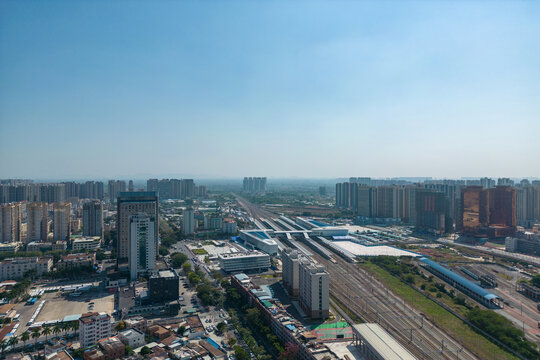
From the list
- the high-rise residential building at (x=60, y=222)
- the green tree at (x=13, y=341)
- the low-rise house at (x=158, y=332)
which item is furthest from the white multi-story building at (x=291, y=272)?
the high-rise residential building at (x=60, y=222)

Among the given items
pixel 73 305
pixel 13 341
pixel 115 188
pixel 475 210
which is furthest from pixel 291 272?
pixel 115 188

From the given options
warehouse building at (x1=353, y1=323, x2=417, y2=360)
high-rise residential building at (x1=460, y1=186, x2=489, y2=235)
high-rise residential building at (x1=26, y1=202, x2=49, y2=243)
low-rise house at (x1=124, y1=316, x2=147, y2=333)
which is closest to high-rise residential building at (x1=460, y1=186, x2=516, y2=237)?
high-rise residential building at (x1=460, y1=186, x2=489, y2=235)

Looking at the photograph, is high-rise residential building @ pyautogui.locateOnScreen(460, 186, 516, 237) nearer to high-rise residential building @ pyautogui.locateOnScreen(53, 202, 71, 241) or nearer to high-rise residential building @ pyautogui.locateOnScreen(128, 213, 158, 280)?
high-rise residential building @ pyautogui.locateOnScreen(128, 213, 158, 280)

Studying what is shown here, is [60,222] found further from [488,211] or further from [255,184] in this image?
[255,184]

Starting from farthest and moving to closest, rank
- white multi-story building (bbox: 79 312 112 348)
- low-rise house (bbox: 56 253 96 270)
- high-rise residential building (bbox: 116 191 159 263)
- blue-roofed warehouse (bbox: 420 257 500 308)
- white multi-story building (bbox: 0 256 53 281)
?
high-rise residential building (bbox: 116 191 159 263), low-rise house (bbox: 56 253 96 270), white multi-story building (bbox: 0 256 53 281), blue-roofed warehouse (bbox: 420 257 500 308), white multi-story building (bbox: 79 312 112 348)

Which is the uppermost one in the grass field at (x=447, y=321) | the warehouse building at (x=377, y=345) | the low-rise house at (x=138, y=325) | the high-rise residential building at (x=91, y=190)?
the high-rise residential building at (x=91, y=190)

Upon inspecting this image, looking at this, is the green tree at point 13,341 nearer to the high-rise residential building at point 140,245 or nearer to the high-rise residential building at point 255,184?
the high-rise residential building at point 140,245
